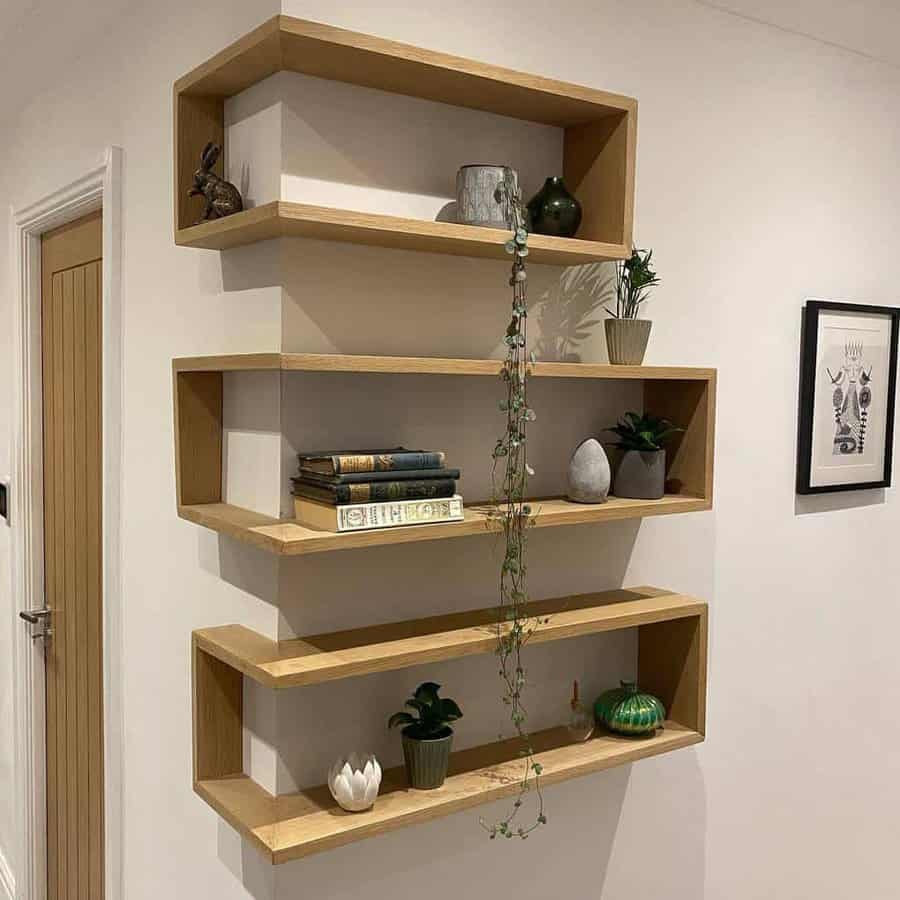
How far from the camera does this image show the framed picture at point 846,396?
223 centimetres

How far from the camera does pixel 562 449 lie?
184cm

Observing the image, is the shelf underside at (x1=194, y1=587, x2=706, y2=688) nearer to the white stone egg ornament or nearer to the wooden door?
the white stone egg ornament

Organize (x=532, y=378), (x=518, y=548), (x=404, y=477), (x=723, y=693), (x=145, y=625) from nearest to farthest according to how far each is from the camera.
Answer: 1. (x=404, y=477)
2. (x=518, y=548)
3. (x=532, y=378)
4. (x=145, y=625)
5. (x=723, y=693)

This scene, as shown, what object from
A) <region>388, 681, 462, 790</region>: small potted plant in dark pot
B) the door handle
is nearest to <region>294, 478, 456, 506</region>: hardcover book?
<region>388, 681, 462, 790</region>: small potted plant in dark pot

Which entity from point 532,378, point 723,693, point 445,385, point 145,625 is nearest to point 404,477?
point 445,385

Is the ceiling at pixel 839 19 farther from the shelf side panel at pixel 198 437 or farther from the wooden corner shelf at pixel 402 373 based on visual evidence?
the shelf side panel at pixel 198 437

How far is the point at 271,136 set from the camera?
1504mm

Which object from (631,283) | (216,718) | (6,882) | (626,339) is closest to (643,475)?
(626,339)

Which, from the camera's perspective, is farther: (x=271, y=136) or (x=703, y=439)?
(x=703, y=439)

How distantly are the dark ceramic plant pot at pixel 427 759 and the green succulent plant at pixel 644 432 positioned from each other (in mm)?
616

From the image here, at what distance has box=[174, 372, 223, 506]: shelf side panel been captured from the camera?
164 centimetres

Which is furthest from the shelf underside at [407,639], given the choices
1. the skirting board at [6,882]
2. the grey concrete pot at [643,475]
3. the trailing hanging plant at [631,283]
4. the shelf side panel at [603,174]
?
the skirting board at [6,882]

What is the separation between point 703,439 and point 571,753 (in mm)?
615

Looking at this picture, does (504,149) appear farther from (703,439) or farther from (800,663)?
(800,663)
